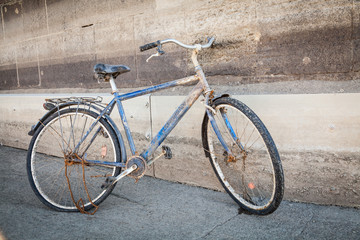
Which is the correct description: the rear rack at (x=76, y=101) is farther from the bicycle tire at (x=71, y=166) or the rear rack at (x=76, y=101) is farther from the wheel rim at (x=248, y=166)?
the wheel rim at (x=248, y=166)

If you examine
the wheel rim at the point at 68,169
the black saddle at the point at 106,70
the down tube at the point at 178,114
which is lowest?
the wheel rim at the point at 68,169

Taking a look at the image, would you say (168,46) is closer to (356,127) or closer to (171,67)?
(171,67)

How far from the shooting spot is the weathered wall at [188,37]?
2830 millimetres

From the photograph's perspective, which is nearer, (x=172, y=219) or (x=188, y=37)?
(x=172, y=219)

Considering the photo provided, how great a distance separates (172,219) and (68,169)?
2053 mm

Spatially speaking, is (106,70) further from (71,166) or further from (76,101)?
(71,166)

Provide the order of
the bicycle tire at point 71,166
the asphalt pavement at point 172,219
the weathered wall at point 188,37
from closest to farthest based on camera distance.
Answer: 1. the asphalt pavement at point 172,219
2. the weathered wall at point 188,37
3. the bicycle tire at point 71,166

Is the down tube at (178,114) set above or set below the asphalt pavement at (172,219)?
above

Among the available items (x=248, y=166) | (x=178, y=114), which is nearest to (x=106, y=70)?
(x=178, y=114)

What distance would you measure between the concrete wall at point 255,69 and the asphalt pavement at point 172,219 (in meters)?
0.25

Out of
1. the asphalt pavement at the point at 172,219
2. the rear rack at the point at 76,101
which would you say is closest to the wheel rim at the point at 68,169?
the rear rack at the point at 76,101

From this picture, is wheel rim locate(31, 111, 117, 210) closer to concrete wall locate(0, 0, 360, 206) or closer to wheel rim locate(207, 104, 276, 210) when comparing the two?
concrete wall locate(0, 0, 360, 206)

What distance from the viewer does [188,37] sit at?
359 cm

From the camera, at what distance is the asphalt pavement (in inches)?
96.0
